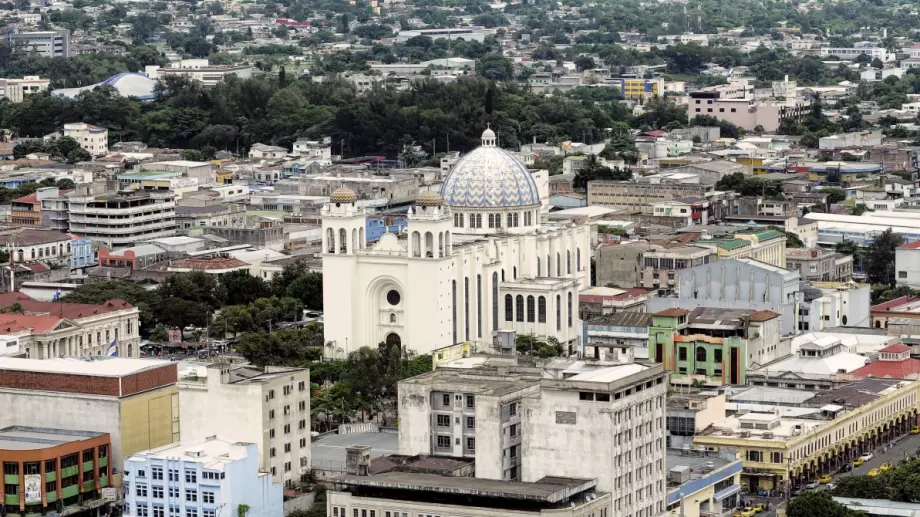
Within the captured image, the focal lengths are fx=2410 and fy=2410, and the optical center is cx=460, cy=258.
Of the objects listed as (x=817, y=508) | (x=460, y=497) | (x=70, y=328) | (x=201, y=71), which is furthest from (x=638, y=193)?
(x=201, y=71)

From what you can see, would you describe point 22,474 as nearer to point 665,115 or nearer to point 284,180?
point 284,180

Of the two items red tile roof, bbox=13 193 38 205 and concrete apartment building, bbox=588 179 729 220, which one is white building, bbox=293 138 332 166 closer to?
concrete apartment building, bbox=588 179 729 220

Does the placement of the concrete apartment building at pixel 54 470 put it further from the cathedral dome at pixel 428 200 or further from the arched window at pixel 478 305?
the arched window at pixel 478 305

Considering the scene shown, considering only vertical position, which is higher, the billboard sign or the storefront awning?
the billboard sign

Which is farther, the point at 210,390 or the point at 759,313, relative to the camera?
the point at 759,313

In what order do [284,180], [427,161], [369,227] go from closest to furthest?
[369,227] → [284,180] → [427,161]

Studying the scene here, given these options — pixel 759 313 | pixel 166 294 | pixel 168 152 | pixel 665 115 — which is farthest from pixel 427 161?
pixel 759 313

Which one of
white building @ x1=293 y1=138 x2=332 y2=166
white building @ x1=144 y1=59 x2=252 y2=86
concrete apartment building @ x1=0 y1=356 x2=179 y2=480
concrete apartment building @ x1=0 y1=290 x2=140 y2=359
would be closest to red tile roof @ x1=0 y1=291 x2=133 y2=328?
concrete apartment building @ x1=0 y1=290 x2=140 y2=359

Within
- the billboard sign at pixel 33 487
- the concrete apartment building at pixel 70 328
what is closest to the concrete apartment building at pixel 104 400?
the billboard sign at pixel 33 487
